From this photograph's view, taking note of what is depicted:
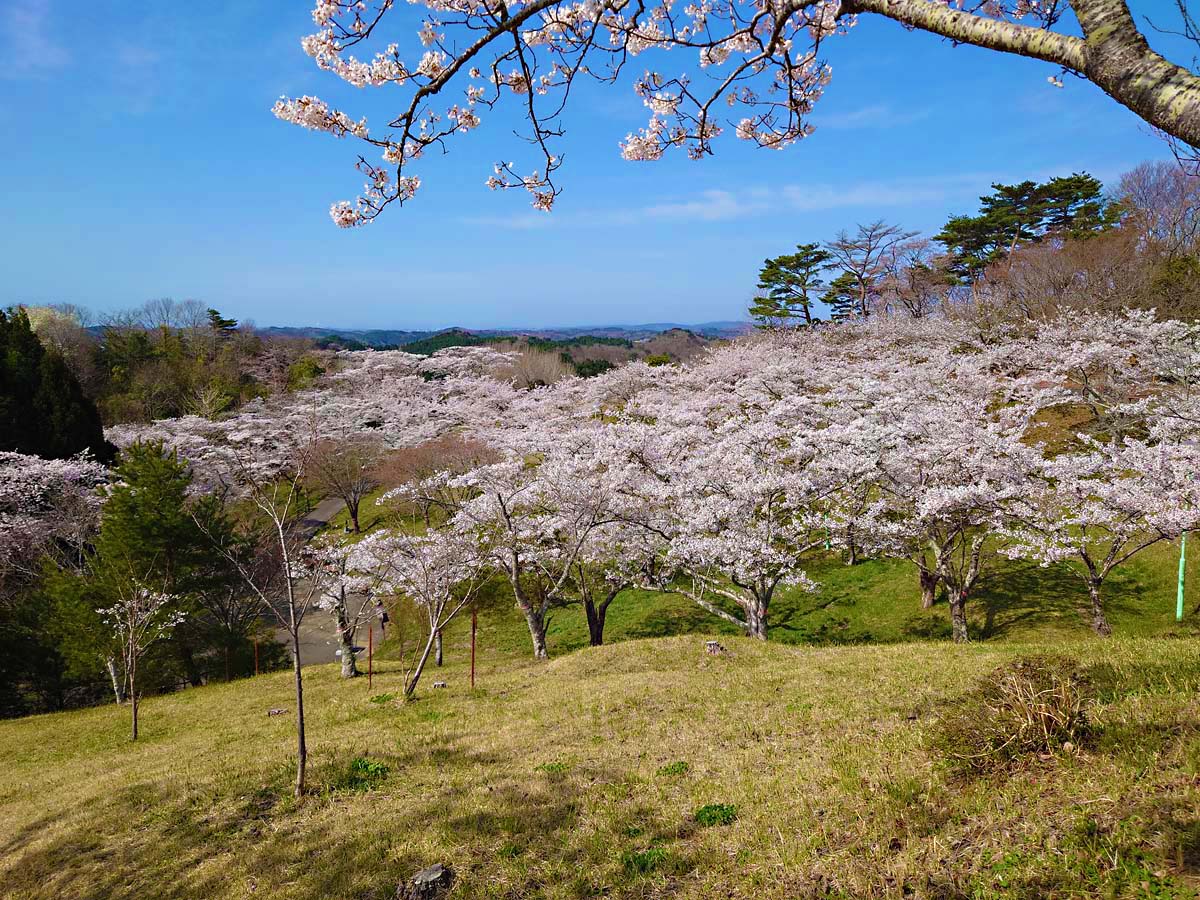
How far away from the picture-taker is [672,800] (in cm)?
608

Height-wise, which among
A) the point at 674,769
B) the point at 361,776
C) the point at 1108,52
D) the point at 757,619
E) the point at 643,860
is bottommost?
the point at 757,619

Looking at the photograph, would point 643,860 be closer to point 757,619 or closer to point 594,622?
point 757,619

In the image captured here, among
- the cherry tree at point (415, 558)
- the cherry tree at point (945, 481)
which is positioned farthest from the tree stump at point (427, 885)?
the cherry tree at point (945, 481)

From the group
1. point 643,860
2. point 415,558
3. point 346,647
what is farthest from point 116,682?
point 643,860

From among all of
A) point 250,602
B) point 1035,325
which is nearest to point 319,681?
point 250,602

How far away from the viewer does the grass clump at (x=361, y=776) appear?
25.5 feet

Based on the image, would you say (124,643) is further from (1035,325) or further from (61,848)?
(1035,325)

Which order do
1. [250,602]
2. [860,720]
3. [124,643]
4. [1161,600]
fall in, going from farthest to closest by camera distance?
[250,602] < [124,643] < [1161,600] < [860,720]

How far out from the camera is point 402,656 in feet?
77.2

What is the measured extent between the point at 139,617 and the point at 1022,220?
5592 cm

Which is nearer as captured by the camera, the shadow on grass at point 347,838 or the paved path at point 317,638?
the shadow on grass at point 347,838

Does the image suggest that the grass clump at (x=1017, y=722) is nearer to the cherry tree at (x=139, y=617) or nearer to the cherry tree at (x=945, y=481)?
the cherry tree at (x=945, y=481)

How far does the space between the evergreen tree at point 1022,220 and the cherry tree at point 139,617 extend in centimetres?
5112

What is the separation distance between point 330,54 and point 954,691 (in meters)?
9.91
